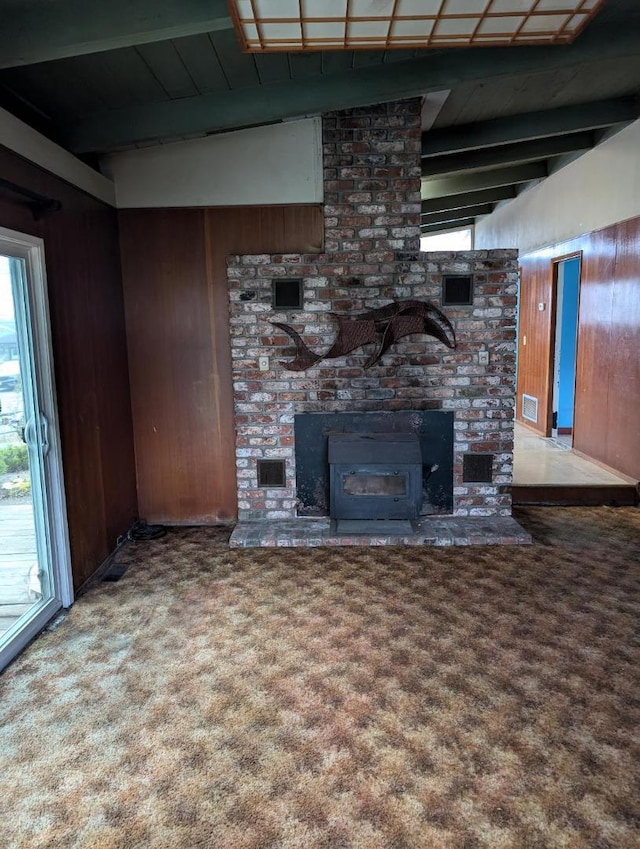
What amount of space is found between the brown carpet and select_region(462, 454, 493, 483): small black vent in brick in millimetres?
728

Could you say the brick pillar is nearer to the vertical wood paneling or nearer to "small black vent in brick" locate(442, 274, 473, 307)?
"small black vent in brick" locate(442, 274, 473, 307)

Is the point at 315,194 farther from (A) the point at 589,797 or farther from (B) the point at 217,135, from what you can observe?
(A) the point at 589,797

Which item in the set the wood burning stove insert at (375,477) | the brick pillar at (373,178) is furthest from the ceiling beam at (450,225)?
the wood burning stove insert at (375,477)

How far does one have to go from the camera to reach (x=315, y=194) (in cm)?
365

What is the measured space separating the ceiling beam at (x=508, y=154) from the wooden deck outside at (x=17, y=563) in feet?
14.2

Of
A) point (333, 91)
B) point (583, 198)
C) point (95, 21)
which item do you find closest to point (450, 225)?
point (583, 198)

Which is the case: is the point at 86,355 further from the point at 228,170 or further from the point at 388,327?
the point at 388,327

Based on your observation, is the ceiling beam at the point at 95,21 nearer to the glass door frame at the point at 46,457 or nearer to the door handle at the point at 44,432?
the glass door frame at the point at 46,457

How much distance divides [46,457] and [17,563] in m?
0.61

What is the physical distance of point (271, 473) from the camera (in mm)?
3857

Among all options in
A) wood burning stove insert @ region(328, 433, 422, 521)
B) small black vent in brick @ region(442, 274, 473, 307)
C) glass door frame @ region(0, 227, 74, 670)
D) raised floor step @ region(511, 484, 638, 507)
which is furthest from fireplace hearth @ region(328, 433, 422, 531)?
glass door frame @ region(0, 227, 74, 670)

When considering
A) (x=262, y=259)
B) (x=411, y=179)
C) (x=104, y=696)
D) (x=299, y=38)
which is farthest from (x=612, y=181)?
(x=104, y=696)

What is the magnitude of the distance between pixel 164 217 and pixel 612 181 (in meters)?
3.65

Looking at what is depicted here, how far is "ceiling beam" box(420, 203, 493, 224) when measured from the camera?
25.6 feet
